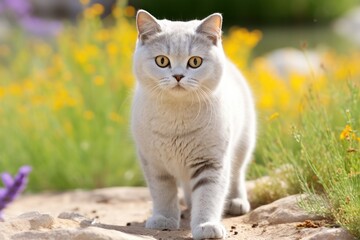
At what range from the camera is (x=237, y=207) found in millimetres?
3783

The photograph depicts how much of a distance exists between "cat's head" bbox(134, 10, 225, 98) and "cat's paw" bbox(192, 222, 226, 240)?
2.05 ft

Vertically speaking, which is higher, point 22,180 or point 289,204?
point 289,204

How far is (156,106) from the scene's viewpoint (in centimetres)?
339

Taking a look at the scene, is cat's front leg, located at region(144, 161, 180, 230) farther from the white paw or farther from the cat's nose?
the cat's nose

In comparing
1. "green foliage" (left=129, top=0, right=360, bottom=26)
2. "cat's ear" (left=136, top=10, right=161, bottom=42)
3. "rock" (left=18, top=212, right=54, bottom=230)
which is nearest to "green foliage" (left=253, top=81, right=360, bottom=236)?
"cat's ear" (left=136, top=10, right=161, bottom=42)

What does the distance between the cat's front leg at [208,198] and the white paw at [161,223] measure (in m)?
0.22

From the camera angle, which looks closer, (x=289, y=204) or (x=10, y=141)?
(x=289, y=204)

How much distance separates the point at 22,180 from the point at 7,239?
840 millimetres

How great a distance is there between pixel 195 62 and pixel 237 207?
36.7 inches

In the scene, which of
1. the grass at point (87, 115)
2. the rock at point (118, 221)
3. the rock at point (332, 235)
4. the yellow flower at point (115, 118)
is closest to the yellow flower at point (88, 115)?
the grass at point (87, 115)

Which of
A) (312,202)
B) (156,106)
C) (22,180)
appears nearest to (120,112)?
(156,106)

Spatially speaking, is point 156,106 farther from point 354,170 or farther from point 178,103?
point 354,170

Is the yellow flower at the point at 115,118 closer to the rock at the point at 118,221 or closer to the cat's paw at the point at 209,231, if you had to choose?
the rock at the point at 118,221

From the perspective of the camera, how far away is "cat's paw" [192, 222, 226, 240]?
10.1ft
